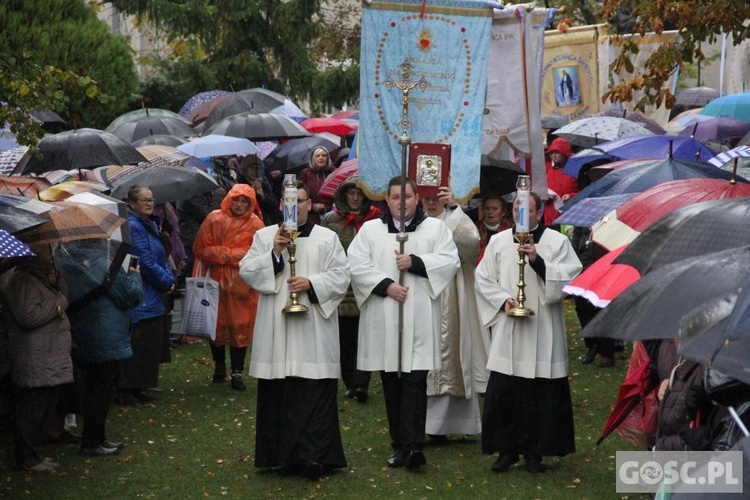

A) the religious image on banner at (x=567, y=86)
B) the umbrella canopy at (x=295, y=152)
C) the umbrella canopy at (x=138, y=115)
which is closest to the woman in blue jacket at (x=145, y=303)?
the umbrella canopy at (x=295, y=152)

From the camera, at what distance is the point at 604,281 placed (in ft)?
22.2

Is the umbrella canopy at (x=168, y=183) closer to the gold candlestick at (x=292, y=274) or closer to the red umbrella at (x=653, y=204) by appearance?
the gold candlestick at (x=292, y=274)

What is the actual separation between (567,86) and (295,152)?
4.43 metres

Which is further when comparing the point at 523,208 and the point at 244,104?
the point at 244,104

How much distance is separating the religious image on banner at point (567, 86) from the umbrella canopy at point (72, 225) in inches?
442

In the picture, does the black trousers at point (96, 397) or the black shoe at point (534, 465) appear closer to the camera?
the black shoe at point (534, 465)

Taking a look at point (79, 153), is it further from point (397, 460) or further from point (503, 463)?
point (503, 463)

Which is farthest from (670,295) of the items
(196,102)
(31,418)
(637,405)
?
(196,102)

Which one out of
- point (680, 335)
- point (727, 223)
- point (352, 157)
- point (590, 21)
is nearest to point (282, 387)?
point (727, 223)

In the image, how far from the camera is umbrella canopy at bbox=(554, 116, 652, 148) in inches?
648

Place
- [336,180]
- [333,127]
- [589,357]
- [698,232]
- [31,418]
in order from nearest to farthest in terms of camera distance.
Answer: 1. [698,232]
2. [31,418]
3. [589,357]
4. [336,180]
5. [333,127]

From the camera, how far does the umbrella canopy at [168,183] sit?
11.6 meters

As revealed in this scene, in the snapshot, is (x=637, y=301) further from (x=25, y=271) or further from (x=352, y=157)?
(x=352, y=157)

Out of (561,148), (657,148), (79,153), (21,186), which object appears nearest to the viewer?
(21,186)
